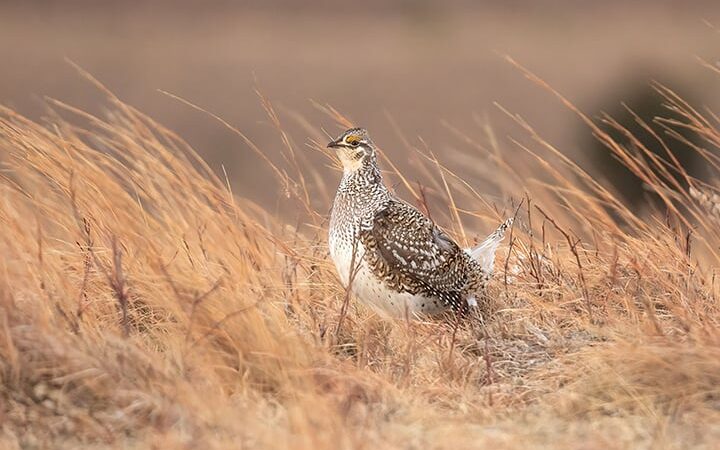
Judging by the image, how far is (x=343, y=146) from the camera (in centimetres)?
525

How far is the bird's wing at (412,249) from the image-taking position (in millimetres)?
4945

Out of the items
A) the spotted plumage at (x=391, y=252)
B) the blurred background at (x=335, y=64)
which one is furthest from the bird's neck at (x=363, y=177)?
the blurred background at (x=335, y=64)

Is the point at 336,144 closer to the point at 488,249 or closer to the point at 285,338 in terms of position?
the point at 488,249

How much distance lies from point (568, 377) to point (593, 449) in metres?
0.58

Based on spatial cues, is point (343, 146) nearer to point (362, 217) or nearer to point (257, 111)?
point (362, 217)

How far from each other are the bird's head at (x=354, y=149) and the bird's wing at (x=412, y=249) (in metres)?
0.23

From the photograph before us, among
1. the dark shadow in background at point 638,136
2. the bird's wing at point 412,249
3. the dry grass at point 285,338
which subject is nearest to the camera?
the dry grass at point 285,338

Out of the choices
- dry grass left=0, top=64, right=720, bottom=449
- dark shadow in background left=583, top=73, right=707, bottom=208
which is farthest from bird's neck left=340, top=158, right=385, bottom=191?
dark shadow in background left=583, top=73, right=707, bottom=208

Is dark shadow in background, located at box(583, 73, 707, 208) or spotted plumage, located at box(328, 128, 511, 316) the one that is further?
dark shadow in background, located at box(583, 73, 707, 208)

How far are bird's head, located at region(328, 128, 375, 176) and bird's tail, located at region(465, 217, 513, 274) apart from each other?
1.85ft

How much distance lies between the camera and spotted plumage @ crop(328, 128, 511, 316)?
4902 millimetres

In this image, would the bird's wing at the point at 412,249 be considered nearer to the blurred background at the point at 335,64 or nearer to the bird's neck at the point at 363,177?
the bird's neck at the point at 363,177

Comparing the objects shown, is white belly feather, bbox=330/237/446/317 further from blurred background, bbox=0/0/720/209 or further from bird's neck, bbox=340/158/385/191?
blurred background, bbox=0/0/720/209

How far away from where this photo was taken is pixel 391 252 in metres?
4.95
